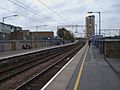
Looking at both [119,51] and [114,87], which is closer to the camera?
[114,87]

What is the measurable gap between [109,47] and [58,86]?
1981cm

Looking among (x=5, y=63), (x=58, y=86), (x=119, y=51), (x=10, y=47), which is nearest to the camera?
(x=58, y=86)

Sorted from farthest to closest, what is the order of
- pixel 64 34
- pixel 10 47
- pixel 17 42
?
1. pixel 64 34
2. pixel 17 42
3. pixel 10 47

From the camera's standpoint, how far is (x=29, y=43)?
7000 centimetres

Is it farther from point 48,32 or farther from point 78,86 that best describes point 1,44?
point 48,32

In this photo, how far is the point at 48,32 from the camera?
156125 mm

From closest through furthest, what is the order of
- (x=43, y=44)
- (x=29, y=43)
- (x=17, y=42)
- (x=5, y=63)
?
(x=5, y=63), (x=17, y=42), (x=29, y=43), (x=43, y=44)

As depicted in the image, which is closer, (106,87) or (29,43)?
(106,87)

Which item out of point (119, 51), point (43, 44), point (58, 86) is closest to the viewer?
point (58, 86)

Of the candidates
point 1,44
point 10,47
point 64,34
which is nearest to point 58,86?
point 1,44

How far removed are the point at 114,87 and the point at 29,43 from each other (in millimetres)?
59547

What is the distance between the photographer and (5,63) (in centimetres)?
2600

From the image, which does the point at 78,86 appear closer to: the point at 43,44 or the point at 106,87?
the point at 106,87

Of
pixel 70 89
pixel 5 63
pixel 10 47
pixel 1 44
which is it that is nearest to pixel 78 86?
pixel 70 89
